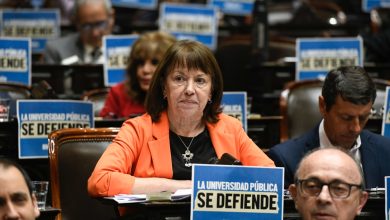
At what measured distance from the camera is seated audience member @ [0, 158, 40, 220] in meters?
4.02

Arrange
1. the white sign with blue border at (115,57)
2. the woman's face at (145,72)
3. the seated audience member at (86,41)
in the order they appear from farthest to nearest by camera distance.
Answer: the seated audience member at (86,41) → the white sign with blue border at (115,57) → the woman's face at (145,72)

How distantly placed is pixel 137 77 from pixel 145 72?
73mm

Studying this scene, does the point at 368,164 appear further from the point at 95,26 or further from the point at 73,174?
the point at 95,26

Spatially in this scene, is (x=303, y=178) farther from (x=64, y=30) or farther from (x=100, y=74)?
(x=64, y=30)

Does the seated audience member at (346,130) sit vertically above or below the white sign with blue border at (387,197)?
above

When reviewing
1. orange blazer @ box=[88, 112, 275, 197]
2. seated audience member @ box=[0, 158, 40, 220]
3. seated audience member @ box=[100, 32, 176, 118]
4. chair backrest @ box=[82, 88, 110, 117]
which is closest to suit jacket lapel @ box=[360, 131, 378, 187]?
orange blazer @ box=[88, 112, 275, 197]

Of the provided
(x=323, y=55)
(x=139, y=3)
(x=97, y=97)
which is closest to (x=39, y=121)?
(x=97, y=97)

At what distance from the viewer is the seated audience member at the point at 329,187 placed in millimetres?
4301

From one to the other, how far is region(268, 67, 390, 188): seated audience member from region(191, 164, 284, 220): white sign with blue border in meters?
0.83

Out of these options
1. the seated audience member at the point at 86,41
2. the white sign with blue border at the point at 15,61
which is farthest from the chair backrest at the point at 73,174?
the seated audience member at the point at 86,41

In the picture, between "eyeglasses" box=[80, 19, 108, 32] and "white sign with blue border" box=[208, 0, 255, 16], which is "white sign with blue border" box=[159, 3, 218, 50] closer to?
"eyeglasses" box=[80, 19, 108, 32]

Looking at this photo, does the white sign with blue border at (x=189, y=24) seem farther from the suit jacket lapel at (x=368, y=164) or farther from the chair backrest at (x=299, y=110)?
the suit jacket lapel at (x=368, y=164)

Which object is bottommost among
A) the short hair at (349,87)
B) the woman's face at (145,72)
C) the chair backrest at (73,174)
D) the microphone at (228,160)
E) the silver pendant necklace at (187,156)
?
the chair backrest at (73,174)

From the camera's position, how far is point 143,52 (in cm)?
745
